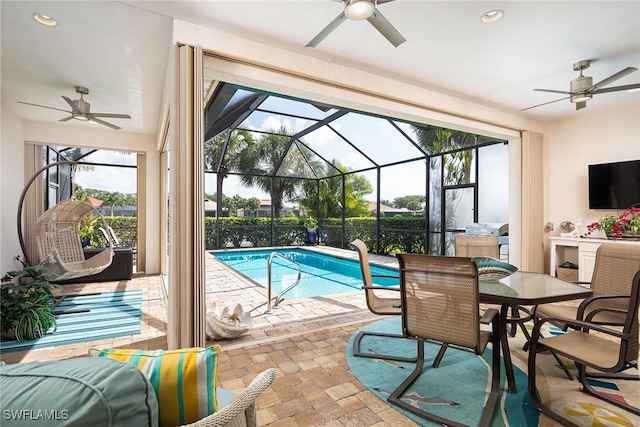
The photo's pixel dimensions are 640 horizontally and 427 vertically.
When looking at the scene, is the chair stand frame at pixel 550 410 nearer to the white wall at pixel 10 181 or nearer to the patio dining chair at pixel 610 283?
the patio dining chair at pixel 610 283

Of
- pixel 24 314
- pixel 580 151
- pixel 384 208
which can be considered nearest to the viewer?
pixel 24 314

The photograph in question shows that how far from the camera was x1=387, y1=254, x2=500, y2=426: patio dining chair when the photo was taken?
1.85 metres

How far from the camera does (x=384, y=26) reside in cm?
224

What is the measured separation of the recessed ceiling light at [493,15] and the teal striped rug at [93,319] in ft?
14.8

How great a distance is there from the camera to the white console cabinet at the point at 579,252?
177 inches

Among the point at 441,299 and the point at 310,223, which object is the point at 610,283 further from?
the point at 310,223

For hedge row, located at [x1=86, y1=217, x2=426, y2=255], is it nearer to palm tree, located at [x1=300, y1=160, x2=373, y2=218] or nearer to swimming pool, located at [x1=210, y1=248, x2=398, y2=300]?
palm tree, located at [x1=300, y1=160, x2=373, y2=218]

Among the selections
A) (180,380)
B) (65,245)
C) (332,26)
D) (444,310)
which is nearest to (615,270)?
(444,310)

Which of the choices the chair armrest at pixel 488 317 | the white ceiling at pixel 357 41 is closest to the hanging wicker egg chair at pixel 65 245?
the white ceiling at pixel 357 41

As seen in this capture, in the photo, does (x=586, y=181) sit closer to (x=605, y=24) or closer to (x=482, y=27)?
(x=605, y=24)

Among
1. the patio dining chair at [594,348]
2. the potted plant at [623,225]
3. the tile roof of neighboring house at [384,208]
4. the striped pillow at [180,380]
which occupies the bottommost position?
the patio dining chair at [594,348]

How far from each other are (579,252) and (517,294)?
363 centimetres

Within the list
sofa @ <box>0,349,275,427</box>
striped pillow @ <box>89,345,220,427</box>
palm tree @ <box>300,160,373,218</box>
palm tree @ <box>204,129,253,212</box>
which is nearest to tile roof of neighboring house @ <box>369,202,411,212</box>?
palm tree @ <box>300,160,373,218</box>

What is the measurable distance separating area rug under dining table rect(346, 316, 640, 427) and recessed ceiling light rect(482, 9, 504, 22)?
291 centimetres
